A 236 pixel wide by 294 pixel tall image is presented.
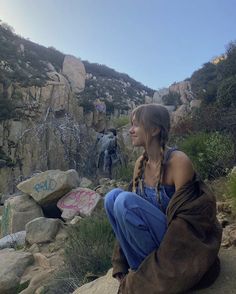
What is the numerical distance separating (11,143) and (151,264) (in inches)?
621

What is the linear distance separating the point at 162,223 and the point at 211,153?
501 cm

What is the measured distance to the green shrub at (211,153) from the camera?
6.81 meters

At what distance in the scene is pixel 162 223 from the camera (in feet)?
7.61

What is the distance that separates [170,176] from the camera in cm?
245

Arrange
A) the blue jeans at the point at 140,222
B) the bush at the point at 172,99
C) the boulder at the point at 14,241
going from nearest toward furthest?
the blue jeans at the point at 140,222 < the boulder at the point at 14,241 < the bush at the point at 172,99

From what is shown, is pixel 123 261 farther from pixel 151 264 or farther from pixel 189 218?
pixel 189 218

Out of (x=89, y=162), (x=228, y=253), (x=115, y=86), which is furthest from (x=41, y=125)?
(x=115, y=86)

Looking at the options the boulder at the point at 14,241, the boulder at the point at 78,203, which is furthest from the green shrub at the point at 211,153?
the boulder at the point at 14,241

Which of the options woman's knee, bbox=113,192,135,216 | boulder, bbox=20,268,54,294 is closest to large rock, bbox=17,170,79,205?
boulder, bbox=20,268,54,294

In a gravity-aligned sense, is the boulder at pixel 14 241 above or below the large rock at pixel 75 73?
below

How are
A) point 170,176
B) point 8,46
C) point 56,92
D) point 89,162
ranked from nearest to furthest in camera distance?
point 170,176, point 89,162, point 56,92, point 8,46

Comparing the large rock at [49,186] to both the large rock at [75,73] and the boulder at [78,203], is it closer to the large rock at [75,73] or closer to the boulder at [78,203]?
the boulder at [78,203]

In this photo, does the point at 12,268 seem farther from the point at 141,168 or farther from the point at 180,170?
the point at 180,170

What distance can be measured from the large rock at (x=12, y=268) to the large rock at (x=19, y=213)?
203cm
